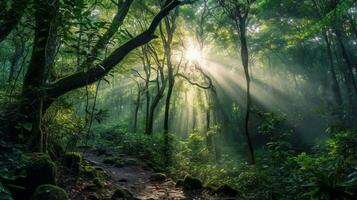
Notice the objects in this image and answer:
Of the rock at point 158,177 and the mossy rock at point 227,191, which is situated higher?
the rock at point 158,177

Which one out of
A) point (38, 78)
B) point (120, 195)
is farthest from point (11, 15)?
point (120, 195)

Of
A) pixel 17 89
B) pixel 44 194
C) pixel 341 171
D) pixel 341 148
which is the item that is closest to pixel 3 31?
pixel 17 89

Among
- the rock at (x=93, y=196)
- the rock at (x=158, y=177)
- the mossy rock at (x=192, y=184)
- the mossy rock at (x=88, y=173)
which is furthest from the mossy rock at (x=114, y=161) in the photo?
the rock at (x=93, y=196)

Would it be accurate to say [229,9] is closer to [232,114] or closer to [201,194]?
[201,194]

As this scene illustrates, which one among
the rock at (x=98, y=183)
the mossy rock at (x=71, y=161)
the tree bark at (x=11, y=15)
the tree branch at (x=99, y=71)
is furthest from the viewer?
the mossy rock at (x=71, y=161)

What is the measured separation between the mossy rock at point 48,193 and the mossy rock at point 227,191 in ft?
15.0

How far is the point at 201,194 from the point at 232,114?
24.6m

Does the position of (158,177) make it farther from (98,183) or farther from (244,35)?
(244,35)

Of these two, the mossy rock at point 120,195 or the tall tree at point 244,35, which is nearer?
the mossy rock at point 120,195

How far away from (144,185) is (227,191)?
8.70 feet

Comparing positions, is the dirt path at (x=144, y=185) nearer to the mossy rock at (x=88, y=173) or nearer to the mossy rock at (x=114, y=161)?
the mossy rock at (x=114, y=161)

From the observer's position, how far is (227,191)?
805 centimetres

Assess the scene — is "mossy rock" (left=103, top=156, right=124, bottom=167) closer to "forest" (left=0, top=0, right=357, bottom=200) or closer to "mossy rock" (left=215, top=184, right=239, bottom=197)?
"forest" (left=0, top=0, right=357, bottom=200)

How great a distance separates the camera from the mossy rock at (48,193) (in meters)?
4.80
